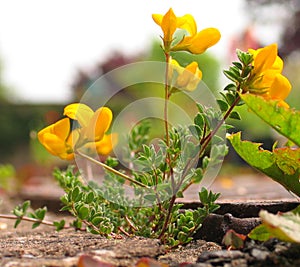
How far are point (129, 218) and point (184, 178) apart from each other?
0.34m

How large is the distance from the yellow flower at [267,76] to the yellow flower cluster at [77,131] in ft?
1.17

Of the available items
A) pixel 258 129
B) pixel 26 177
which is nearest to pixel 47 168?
pixel 26 177

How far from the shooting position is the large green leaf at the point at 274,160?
4.33 ft

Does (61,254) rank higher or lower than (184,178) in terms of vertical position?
lower

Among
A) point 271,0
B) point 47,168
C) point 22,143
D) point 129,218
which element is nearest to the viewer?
point 129,218

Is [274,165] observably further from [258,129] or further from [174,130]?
[258,129]

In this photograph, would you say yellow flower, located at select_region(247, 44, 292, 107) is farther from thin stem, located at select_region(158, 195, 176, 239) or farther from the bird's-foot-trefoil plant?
thin stem, located at select_region(158, 195, 176, 239)

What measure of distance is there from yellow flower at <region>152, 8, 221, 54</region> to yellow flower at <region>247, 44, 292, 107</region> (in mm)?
123

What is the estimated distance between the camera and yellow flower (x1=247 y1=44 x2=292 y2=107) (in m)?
1.27

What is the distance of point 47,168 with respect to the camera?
21.0ft

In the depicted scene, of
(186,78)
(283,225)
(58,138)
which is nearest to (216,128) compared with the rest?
(186,78)

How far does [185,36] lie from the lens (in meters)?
1.37

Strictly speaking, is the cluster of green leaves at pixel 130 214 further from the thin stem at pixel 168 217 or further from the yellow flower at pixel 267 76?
the yellow flower at pixel 267 76

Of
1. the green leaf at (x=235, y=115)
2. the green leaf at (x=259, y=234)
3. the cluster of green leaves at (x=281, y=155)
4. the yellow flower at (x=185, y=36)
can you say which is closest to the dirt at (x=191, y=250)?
the green leaf at (x=259, y=234)
